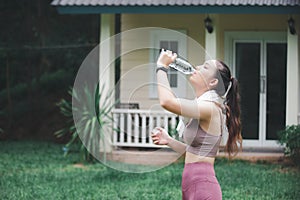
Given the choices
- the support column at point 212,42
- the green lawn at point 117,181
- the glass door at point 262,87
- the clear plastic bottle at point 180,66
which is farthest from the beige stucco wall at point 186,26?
the clear plastic bottle at point 180,66

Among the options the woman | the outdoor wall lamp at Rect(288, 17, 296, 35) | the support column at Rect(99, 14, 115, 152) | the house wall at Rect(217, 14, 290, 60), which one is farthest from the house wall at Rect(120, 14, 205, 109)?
the woman

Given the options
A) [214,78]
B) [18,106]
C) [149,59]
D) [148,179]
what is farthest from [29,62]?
[214,78]

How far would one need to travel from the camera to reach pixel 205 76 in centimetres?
530

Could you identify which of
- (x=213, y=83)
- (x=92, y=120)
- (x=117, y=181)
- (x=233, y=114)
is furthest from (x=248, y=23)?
(x=213, y=83)

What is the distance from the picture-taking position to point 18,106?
2005 centimetres

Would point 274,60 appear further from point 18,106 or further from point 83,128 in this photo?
point 18,106

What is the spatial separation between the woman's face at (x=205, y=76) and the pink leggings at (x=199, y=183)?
529 millimetres

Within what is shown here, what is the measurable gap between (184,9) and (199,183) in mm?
8744

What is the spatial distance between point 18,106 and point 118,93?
236 inches

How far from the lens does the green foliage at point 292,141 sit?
42.6 ft

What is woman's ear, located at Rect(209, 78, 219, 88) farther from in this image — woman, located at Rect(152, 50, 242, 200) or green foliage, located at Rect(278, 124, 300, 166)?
green foliage, located at Rect(278, 124, 300, 166)

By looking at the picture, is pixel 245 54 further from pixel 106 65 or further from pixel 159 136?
pixel 159 136

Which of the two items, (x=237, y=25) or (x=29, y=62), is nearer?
(x=237, y=25)

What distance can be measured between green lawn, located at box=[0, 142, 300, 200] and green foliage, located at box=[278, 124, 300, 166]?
0.80 ft
